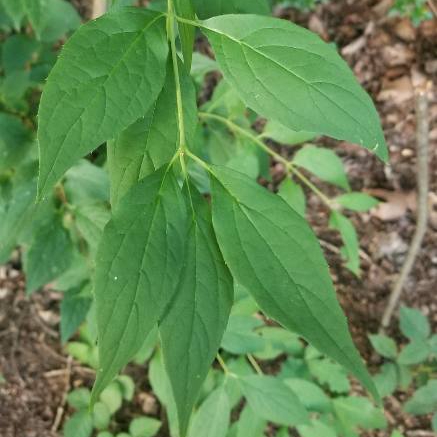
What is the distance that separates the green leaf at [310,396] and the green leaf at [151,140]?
1.15 meters

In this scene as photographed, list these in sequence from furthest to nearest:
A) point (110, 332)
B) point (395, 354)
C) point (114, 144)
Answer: point (395, 354), point (114, 144), point (110, 332)

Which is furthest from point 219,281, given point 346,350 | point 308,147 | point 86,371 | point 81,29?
point 86,371

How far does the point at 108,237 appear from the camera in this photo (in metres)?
0.69

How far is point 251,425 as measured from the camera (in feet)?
5.15

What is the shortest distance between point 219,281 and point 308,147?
1.07m

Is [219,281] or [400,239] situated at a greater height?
[219,281]

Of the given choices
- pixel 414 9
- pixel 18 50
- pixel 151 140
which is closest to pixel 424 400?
pixel 151 140

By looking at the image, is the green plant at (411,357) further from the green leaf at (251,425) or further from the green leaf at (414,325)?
the green leaf at (251,425)

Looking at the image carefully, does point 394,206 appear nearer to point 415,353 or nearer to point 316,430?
point 415,353

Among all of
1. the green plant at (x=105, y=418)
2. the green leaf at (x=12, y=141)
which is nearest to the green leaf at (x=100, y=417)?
the green plant at (x=105, y=418)

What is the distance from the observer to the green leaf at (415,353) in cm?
214

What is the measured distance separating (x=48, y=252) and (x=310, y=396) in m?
0.87

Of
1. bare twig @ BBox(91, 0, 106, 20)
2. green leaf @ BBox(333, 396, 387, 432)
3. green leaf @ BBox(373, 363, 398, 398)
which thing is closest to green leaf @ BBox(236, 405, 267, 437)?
green leaf @ BBox(333, 396, 387, 432)

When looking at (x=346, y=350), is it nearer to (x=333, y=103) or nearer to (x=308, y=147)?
(x=333, y=103)
